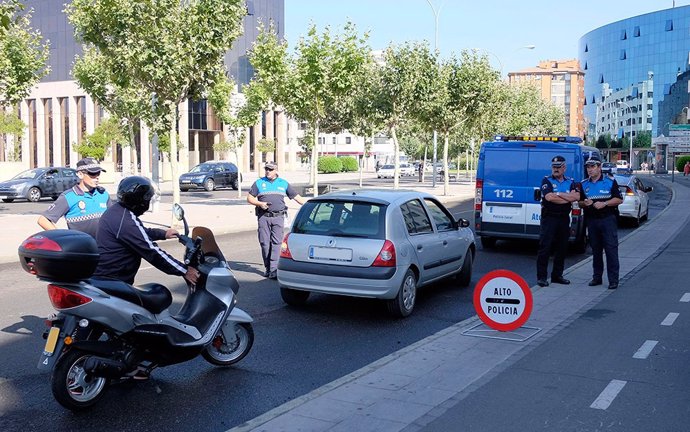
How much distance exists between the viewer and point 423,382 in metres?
5.82

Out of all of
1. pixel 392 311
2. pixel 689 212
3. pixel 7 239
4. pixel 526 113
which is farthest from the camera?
pixel 526 113

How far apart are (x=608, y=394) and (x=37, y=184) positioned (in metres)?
29.1

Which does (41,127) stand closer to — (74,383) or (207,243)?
(207,243)

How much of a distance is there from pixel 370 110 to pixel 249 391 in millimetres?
28808

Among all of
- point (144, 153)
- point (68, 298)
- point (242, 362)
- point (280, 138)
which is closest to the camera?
point (68, 298)

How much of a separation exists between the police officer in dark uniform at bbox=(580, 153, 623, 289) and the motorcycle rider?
22.4 ft

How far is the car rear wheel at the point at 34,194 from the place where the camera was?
29953 millimetres

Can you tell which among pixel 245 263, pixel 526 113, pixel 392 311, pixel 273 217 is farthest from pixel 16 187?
pixel 526 113

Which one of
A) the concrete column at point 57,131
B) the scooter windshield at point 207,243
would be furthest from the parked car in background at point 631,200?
the concrete column at point 57,131

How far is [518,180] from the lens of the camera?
14.0 metres

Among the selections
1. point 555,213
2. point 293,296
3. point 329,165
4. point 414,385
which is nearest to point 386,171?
point 329,165

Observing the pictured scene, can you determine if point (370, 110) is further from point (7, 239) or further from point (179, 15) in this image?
point (7, 239)

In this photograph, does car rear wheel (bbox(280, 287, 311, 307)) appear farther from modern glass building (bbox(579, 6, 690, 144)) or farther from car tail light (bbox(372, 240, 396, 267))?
modern glass building (bbox(579, 6, 690, 144))

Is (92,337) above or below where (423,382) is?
above
